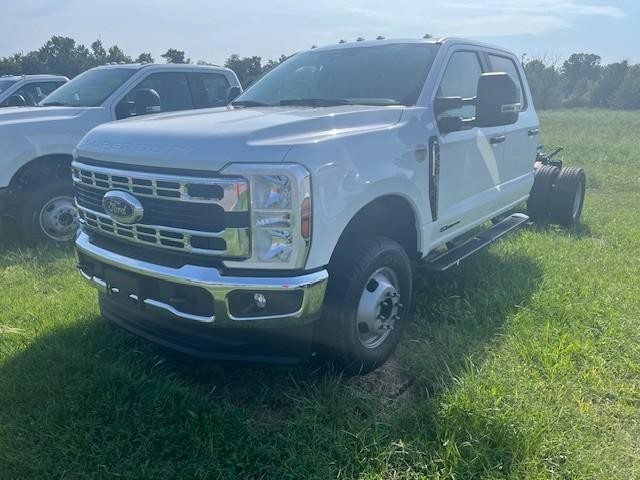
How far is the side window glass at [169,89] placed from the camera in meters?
6.71

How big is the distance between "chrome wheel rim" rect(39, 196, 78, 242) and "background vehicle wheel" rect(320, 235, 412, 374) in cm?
399

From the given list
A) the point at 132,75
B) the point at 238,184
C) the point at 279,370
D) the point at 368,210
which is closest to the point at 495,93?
the point at 368,210


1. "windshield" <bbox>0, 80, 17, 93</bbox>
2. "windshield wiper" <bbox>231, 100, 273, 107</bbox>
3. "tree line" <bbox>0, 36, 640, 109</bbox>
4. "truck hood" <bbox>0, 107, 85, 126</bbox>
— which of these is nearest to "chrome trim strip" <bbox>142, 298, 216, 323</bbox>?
"windshield wiper" <bbox>231, 100, 273, 107</bbox>

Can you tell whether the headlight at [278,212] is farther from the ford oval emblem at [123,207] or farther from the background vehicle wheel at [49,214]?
the background vehicle wheel at [49,214]

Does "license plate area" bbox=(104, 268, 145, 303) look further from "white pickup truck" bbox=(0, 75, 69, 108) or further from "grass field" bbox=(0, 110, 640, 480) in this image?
"white pickup truck" bbox=(0, 75, 69, 108)

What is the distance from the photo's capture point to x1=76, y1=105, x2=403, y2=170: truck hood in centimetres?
263

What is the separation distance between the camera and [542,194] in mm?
6820

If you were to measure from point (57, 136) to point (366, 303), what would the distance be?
4.23m

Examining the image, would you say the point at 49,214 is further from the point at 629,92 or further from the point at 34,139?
the point at 629,92

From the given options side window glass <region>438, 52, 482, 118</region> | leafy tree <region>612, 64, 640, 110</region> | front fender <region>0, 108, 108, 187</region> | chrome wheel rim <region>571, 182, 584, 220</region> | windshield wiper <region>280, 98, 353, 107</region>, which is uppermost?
side window glass <region>438, 52, 482, 118</region>

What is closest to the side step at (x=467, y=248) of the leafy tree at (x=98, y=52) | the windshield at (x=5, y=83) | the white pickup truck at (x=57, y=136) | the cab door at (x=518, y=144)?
the cab door at (x=518, y=144)

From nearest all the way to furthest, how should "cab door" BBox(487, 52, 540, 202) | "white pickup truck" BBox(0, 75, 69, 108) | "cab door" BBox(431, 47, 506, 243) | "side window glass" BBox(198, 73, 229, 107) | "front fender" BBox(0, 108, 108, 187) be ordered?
"cab door" BBox(431, 47, 506, 243) → "cab door" BBox(487, 52, 540, 202) → "front fender" BBox(0, 108, 108, 187) → "side window glass" BBox(198, 73, 229, 107) → "white pickup truck" BBox(0, 75, 69, 108)

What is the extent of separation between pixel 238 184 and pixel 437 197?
5.36 ft

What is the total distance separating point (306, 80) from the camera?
169 inches
